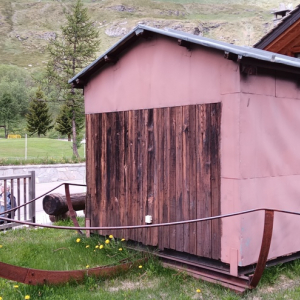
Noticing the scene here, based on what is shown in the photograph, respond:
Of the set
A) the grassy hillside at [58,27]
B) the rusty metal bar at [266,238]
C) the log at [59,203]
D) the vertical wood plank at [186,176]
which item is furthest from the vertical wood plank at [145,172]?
the grassy hillside at [58,27]

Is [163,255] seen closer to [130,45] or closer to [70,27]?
[130,45]

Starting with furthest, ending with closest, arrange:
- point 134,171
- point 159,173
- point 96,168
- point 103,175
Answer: point 96,168 < point 103,175 < point 134,171 < point 159,173

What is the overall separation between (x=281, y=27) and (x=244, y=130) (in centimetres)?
877

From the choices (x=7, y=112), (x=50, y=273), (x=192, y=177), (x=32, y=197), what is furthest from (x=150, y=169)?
(x=7, y=112)

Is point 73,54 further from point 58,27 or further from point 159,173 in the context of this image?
point 58,27

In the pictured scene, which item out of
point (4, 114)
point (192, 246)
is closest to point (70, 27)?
point (4, 114)

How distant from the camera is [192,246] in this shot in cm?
585

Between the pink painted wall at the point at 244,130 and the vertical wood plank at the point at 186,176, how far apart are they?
0.28 metres

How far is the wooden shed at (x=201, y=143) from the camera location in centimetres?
536

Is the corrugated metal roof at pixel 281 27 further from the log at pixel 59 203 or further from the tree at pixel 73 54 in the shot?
the tree at pixel 73 54

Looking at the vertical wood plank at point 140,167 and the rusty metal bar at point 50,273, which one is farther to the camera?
the vertical wood plank at point 140,167

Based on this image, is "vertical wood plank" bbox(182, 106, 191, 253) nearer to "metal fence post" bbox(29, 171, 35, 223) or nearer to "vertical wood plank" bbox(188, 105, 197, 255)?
"vertical wood plank" bbox(188, 105, 197, 255)

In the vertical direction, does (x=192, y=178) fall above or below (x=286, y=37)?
below

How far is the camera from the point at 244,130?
535cm
